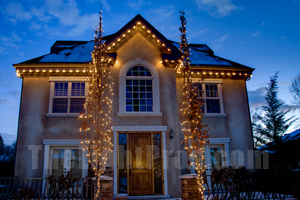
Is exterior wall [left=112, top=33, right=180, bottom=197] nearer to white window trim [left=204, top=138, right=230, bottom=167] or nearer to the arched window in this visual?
the arched window

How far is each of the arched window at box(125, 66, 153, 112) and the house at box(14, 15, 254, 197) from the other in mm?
45

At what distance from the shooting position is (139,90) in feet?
33.7

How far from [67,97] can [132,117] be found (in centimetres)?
331

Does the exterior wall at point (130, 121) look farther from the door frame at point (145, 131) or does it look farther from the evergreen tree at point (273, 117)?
the evergreen tree at point (273, 117)

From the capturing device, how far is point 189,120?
28.9ft

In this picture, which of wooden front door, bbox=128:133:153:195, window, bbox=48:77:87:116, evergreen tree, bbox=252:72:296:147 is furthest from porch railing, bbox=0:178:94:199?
evergreen tree, bbox=252:72:296:147

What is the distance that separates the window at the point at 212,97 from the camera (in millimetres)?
11500

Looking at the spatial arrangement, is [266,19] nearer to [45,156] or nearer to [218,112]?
[218,112]

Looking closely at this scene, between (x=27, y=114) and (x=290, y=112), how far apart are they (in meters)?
22.6

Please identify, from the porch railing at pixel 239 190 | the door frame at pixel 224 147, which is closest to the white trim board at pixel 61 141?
the porch railing at pixel 239 190

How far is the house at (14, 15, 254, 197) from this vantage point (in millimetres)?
9477

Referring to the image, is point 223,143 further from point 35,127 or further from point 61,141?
point 35,127

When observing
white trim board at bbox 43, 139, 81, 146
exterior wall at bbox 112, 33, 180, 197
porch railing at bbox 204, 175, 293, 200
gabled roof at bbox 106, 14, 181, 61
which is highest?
gabled roof at bbox 106, 14, 181, 61

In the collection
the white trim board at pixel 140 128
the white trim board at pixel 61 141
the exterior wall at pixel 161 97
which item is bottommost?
the white trim board at pixel 61 141
